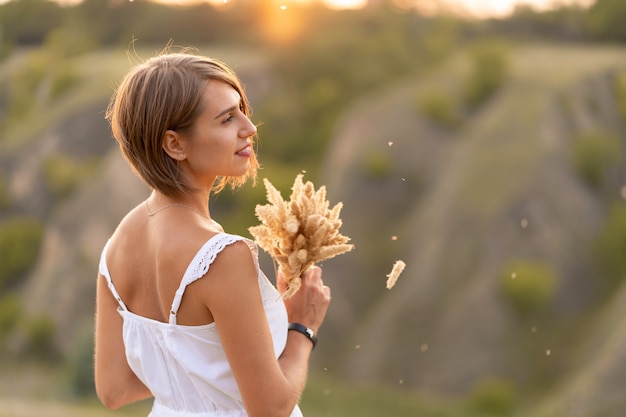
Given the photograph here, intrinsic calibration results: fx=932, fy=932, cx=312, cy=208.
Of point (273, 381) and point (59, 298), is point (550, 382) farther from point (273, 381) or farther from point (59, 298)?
point (273, 381)

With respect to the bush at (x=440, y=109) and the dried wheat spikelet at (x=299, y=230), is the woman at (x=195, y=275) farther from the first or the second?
the bush at (x=440, y=109)

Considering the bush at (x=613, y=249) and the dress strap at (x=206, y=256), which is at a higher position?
the dress strap at (x=206, y=256)

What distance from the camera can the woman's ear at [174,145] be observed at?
2111 millimetres

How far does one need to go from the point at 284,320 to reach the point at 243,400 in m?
0.26

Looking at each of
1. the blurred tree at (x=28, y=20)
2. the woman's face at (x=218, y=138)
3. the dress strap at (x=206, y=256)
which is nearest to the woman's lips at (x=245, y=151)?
the woman's face at (x=218, y=138)

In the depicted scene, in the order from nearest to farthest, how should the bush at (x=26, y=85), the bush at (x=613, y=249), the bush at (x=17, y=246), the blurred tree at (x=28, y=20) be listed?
the bush at (x=613, y=249)
the blurred tree at (x=28, y=20)
the bush at (x=17, y=246)
the bush at (x=26, y=85)

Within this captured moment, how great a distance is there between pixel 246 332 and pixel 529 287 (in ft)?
48.0

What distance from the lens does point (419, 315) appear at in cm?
1703

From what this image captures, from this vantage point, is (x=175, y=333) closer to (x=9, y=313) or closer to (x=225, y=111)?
(x=225, y=111)

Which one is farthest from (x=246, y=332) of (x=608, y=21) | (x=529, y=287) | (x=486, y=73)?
(x=608, y=21)

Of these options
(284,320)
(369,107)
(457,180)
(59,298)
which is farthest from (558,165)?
(284,320)

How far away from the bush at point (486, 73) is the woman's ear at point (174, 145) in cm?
1797

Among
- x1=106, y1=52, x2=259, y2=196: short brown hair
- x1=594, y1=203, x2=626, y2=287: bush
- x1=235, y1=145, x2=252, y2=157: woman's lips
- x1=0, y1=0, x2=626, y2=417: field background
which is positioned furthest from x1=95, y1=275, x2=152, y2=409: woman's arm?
x1=594, y1=203, x2=626, y2=287: bush

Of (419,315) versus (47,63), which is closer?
(419,315)
